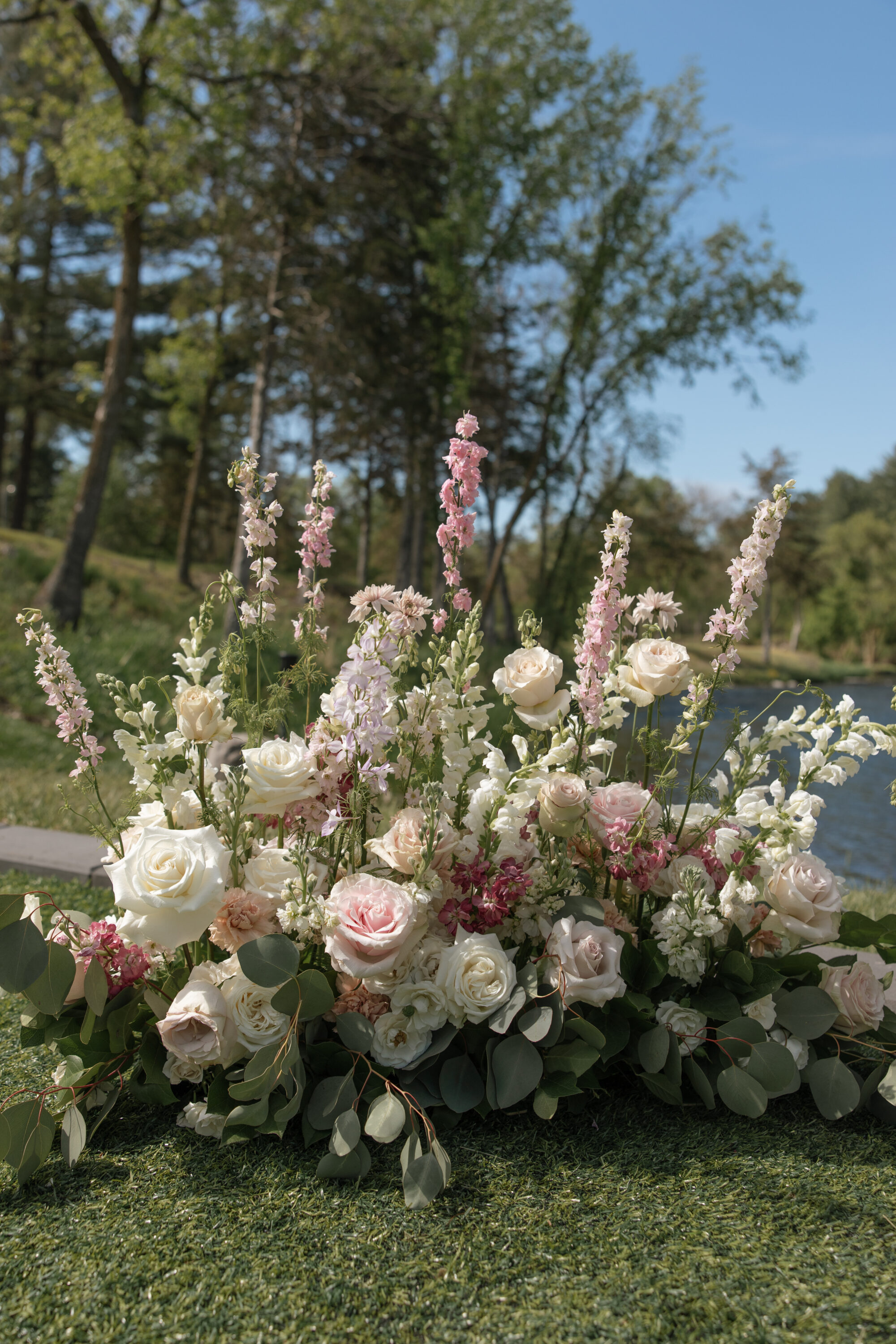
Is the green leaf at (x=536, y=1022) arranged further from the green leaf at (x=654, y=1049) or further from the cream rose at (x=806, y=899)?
the cream rose at (x=806, y=899)

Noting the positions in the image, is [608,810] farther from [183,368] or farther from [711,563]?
→ [711,563]

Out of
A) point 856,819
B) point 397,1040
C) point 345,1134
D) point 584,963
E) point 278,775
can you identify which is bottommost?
point 856,819

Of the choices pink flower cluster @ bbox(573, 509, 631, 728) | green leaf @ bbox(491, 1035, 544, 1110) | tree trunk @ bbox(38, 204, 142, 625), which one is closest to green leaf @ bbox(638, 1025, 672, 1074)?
green leaf @ bbox(491, 1035, 544, 1110)

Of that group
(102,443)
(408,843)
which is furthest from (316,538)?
(102,443)

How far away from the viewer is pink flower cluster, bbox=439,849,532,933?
1.75m

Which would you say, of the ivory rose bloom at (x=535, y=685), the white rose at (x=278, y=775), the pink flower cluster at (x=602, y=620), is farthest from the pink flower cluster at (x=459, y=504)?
the white rose at (x=278, y=775)

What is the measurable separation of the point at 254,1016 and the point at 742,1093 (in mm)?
989

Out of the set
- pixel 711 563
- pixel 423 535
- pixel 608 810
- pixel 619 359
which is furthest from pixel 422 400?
pixel 711 563

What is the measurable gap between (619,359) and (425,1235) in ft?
55.5

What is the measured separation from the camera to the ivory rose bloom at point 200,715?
5.75 ft

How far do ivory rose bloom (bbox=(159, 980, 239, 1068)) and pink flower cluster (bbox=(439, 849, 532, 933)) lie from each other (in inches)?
19.0

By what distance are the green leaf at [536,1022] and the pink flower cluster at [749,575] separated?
2.66 ft

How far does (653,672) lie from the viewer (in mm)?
1860

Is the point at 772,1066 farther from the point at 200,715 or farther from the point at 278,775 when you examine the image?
the point at 200,715
